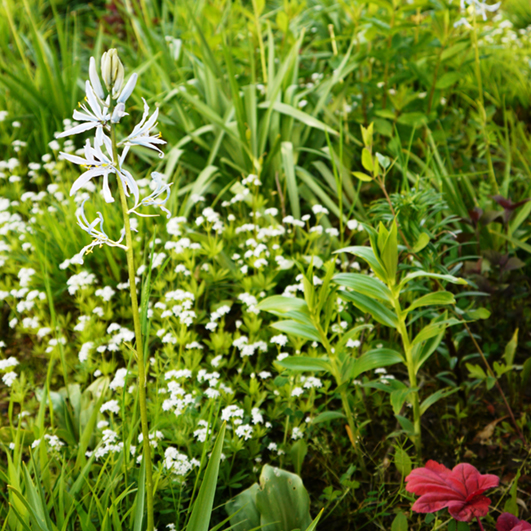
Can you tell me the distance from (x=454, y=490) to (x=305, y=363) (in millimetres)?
547

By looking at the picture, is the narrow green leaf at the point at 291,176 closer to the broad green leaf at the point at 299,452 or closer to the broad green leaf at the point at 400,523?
the broad green leaf at the point at 299,452

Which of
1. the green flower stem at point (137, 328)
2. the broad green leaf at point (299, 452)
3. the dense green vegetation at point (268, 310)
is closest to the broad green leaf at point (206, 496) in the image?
the dense green vegetation at point (268, 310)

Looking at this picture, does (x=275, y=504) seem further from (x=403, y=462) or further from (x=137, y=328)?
(x=137, y=328)

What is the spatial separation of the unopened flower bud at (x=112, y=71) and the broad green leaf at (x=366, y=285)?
84 cm

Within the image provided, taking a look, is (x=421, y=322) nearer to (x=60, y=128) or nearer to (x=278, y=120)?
(x=278, y=120)

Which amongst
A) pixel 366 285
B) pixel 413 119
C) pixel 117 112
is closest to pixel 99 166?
pixel 117 112

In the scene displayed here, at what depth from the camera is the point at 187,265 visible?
221 centimetres

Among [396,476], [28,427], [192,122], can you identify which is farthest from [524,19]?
[28,427]

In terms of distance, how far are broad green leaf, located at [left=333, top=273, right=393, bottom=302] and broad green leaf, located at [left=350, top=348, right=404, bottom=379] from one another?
177mm

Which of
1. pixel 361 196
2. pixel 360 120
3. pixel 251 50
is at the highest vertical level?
pixel 251 50

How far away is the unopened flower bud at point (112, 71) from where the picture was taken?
0.99 m

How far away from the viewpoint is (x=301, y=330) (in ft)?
5.28

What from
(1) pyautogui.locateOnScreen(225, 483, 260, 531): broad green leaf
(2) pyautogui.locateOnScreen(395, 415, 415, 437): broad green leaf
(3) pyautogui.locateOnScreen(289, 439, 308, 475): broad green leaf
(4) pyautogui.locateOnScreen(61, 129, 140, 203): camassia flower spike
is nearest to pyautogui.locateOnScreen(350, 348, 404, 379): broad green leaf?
(2) pyautogui.locateOnScreen(395, 415, 415, 437): broad green leaf

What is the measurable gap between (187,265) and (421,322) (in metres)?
1.04
